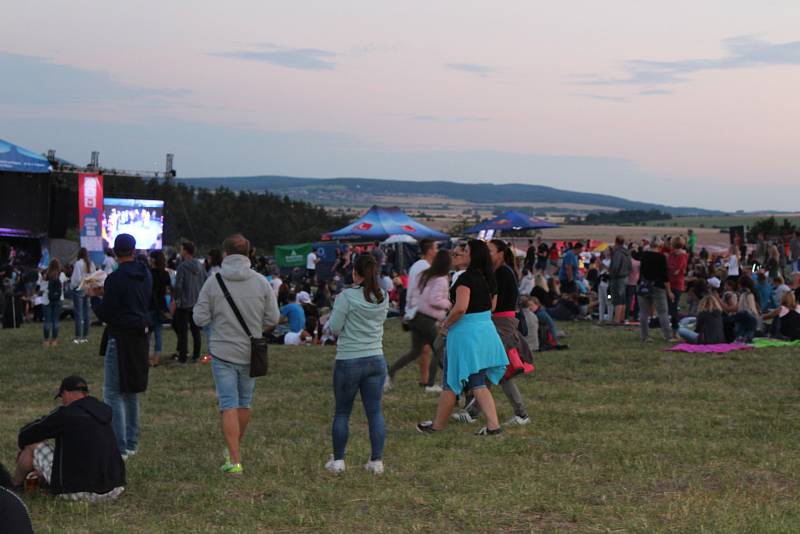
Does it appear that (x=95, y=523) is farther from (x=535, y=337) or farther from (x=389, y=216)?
(x=389, y=216)

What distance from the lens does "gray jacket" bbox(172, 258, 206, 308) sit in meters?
14.8

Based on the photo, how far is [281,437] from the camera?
30.2ft

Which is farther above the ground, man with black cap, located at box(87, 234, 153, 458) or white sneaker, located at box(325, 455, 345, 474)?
man with black cap, located at box(87, 234, 153, 458)

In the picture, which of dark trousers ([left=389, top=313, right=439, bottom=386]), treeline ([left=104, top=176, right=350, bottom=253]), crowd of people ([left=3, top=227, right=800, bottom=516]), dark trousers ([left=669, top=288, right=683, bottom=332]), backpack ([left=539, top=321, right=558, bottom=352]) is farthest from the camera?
treeline ([left=104, top=176, right=350, bottom=253])

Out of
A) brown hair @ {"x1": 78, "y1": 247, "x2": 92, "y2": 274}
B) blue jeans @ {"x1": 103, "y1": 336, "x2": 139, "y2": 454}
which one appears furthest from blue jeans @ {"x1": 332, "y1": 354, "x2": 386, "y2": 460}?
brown hair @ {"x1": 78, "y1": 247, "x2": 92, "y2": 274}

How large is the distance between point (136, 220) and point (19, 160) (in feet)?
15.5

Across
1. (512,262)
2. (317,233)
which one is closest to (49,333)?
(512,262)

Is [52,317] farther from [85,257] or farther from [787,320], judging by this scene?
[787,320]

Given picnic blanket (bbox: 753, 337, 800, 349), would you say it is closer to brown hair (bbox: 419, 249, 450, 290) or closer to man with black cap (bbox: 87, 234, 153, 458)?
brown hair (bbox: 419, 249, 450, 290)

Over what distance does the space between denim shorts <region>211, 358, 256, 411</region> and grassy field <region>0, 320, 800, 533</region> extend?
1.80ft

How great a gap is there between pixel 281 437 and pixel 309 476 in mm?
1739

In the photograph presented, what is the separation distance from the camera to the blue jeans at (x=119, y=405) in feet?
26.0

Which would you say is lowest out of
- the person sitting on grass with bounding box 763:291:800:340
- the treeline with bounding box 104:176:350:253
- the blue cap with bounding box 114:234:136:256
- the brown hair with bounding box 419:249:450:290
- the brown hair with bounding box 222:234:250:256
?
the treeline with bounding box 104:176:350:253

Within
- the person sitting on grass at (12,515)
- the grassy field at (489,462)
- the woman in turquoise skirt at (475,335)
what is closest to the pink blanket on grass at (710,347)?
the grassy field at (489,462)
